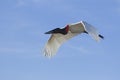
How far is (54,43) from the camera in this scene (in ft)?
88.7

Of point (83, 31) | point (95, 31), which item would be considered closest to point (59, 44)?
point (83, 31)

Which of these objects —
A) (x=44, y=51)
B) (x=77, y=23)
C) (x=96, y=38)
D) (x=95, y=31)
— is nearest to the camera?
(x=96, y=38)

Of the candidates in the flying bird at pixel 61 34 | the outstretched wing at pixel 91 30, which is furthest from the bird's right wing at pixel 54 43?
the outstretched wing at pixel 91 30

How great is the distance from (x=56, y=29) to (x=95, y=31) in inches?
180

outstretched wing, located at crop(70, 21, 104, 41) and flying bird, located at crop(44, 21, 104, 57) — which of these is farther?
flying bird, located at crop(44, 21, 104, 57)

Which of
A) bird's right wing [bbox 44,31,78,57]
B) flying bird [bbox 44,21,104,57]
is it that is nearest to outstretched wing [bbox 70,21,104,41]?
flying bird [bbox 44,21,104,57]

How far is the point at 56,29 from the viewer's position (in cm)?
2672

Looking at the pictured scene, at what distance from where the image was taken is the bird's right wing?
2642 centimetres

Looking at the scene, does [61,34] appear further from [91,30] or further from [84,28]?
[91,30]

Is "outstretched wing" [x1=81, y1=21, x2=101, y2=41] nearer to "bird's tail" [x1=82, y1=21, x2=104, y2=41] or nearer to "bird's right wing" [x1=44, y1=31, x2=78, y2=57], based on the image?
→ "bird's tail" [x1=82, y1=21, x2=104, y2=41]

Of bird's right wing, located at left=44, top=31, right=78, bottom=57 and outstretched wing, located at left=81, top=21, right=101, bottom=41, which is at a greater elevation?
outstretched wing, located at left=81, top=21, right=101, bottom=41

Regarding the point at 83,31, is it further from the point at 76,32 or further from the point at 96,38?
the point at 96,38

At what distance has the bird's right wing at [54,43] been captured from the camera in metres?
26.4

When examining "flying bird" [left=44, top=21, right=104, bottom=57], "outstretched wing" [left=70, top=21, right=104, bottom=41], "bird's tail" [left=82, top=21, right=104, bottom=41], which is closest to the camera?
"bird's tail" [left=82, top=21, right=104, bottom=41]
